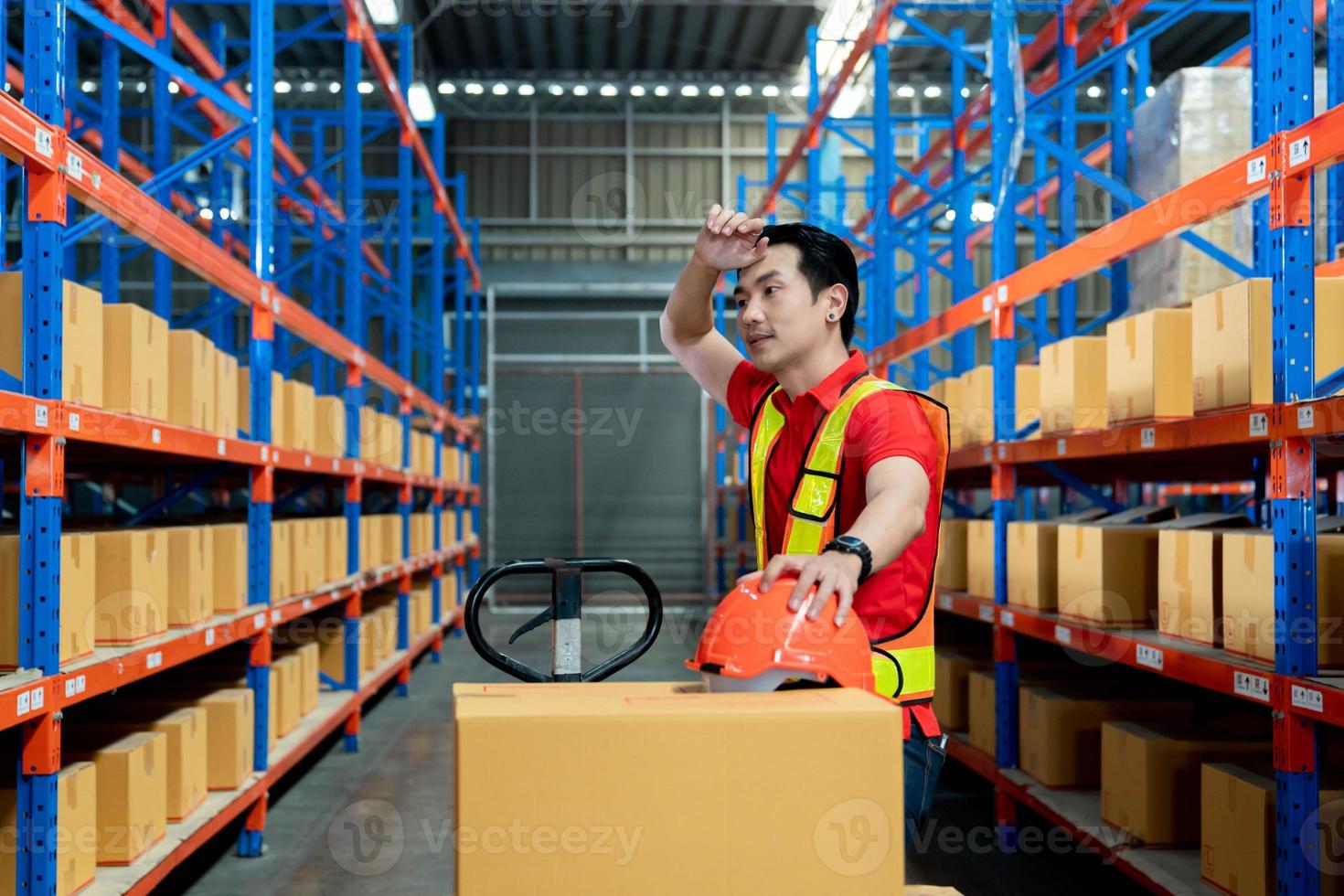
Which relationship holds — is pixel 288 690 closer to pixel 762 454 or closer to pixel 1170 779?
pixel 1170 779

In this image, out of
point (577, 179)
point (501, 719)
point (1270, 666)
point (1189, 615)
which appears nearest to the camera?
point (501, 719)

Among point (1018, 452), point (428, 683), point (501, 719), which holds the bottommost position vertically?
point (428, 683)

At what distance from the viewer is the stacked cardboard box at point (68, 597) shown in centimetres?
308

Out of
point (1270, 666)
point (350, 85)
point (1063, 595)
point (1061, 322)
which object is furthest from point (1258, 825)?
point (350, 85)

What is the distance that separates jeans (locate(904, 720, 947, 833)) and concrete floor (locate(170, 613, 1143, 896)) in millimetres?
2658

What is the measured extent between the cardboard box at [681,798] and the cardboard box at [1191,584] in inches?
96.1

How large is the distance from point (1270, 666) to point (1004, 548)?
6.30ft

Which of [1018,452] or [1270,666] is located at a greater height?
[1018,452]

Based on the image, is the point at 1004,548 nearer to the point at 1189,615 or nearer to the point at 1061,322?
the point at 1189,615

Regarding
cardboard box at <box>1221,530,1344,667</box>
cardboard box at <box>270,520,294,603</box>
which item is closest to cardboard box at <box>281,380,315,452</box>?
cardboard box at <box>270,520,294,603</box>

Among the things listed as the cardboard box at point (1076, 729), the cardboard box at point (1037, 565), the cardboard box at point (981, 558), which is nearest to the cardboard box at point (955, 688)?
the cardboard box at point (981, 558)

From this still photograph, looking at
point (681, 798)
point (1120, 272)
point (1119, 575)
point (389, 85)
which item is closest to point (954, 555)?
point (1119, 575)

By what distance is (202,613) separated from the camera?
4484 millimetres

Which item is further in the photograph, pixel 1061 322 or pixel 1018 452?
pixel 1061 322
